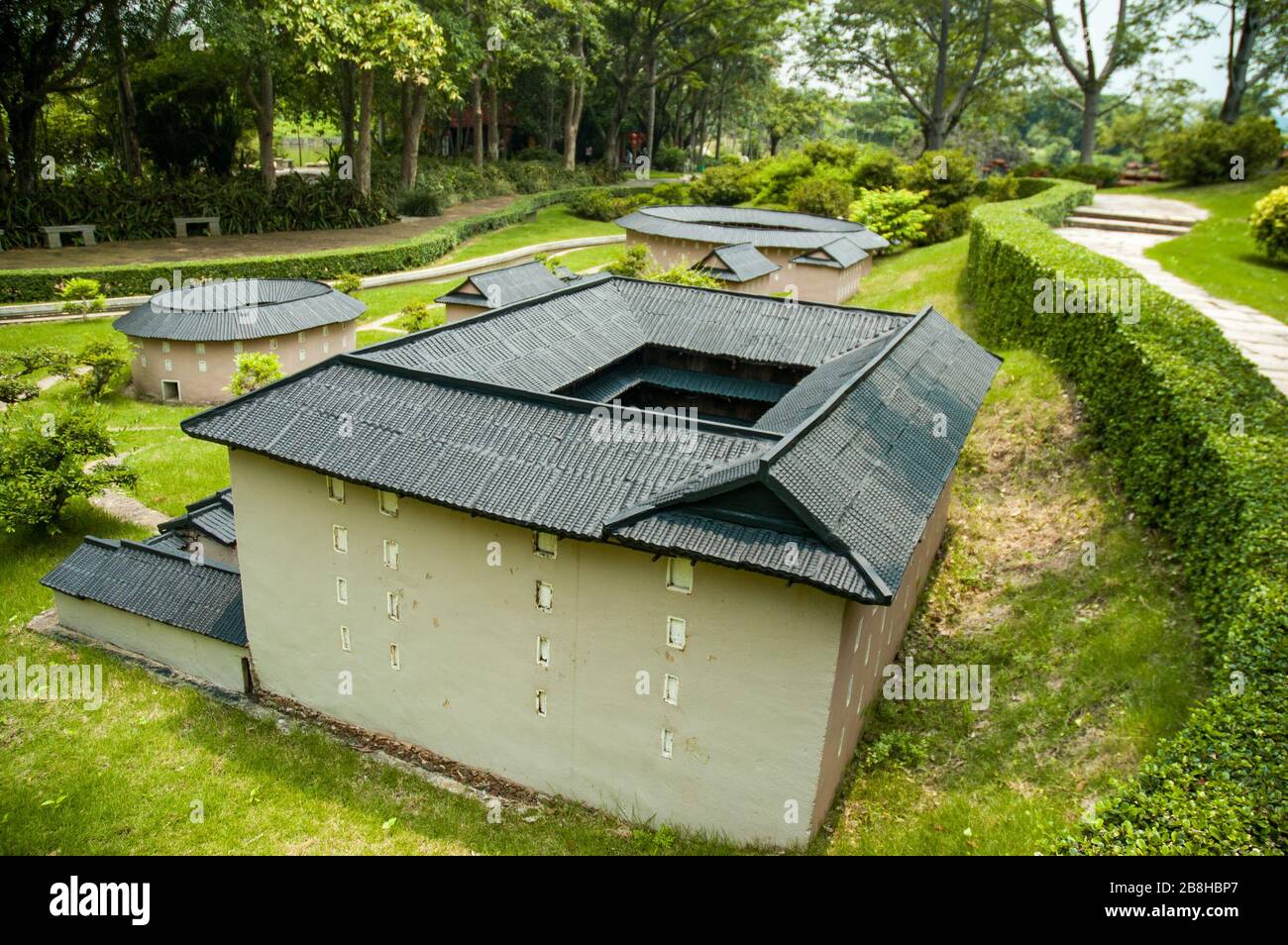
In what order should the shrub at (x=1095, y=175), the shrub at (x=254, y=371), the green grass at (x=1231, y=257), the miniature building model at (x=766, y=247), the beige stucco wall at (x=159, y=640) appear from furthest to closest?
the shrub at (x=1095, y=175), the miniature building model at (x=766, y=247), the shrub at (x=254, y=371), the green grass at (x=1231, y=257), the beige stucco wall at (x=159, y=640)

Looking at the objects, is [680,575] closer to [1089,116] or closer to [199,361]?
[199,361]

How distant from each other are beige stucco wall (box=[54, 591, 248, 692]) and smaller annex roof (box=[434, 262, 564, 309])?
47.9ft

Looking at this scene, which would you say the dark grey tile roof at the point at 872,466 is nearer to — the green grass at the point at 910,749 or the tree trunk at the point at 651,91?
the green grass at the point at 910,749

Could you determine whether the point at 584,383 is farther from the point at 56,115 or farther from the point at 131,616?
the point at 56,115

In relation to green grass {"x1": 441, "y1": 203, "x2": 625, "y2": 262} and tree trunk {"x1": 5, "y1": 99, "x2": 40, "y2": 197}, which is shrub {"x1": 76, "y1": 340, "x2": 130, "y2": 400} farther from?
green grass {"x1": 441, "y1": 203, "x2": 625, "y2": 262}

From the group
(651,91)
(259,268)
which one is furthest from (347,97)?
(651,91)

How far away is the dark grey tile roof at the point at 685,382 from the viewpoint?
2242 centimetres

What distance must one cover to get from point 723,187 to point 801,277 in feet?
82.4

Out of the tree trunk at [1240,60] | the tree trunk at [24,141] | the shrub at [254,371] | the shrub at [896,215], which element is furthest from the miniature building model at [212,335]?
the tree trunk at [1240,60]

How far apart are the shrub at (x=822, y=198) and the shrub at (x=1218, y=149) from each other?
17.0 m

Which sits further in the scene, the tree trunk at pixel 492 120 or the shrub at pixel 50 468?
the tree trunk at pixel 492 120

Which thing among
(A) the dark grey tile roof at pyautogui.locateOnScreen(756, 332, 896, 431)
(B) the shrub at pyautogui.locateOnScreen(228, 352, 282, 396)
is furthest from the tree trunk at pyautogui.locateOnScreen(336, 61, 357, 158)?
(A) the dark grey tile roof at pyautogui.locateOnScreen(756, 332, 896, 431)

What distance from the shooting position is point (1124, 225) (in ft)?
137
